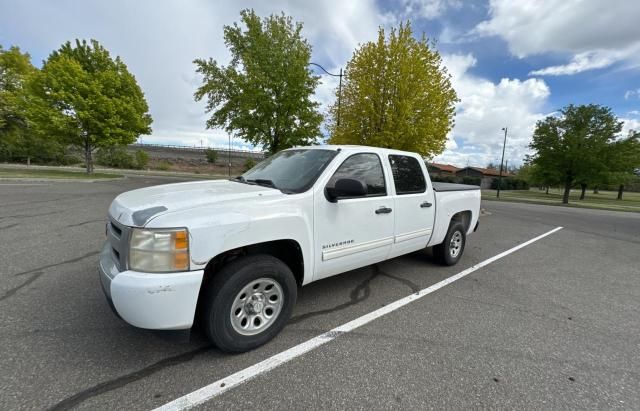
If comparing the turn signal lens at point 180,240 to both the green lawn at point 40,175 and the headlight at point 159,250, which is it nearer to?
the headlight at point 159,250

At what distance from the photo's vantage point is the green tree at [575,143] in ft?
88.9

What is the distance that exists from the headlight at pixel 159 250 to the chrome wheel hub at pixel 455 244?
427 centimetres

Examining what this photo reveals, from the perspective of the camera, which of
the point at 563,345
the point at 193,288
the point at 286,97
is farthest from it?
the point at 286,97

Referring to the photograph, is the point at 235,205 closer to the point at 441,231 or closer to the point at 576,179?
the point at 441,231

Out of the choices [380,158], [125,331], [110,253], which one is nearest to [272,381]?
[125,331]

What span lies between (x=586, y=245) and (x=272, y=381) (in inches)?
345

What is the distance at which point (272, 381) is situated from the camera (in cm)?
207

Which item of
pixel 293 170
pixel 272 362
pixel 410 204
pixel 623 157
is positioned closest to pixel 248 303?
pixel 272 362

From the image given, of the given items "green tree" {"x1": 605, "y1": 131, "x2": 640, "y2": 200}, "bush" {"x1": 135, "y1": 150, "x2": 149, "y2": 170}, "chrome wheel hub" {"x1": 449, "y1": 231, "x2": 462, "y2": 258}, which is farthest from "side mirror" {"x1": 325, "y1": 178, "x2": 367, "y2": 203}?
"bush" {"x1": 135, "y1": 150, "x2": 149, "y2": 170}

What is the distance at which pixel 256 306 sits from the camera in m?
2.44

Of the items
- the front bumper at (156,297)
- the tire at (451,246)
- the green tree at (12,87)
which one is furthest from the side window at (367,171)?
the green tree at (12,87)

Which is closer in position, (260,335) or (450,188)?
(260,335)

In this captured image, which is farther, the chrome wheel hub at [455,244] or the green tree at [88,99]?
the green tree at [88,99]

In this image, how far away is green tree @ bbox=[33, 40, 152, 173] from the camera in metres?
18.4
